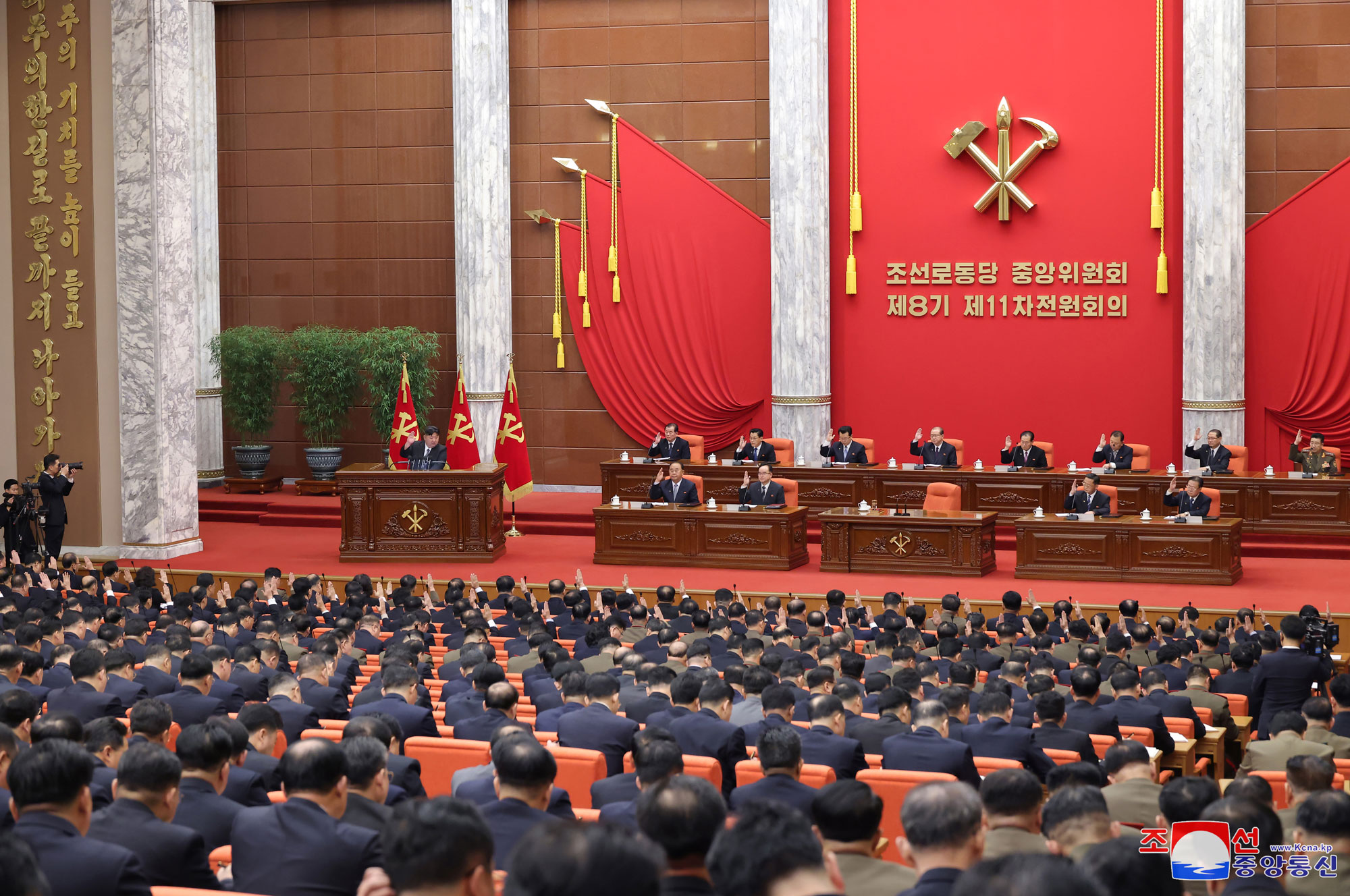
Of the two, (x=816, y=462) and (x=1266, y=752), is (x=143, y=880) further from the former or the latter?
(x=816, y=462)

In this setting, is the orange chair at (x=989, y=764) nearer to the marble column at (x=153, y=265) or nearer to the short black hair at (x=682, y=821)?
the short black hair at (x=682, y=821)

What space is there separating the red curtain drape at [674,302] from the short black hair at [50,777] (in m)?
12.2

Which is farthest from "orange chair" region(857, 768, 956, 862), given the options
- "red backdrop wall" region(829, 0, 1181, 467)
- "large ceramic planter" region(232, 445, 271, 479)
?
"large ceramic planter" region(232, 445, 271, 479)

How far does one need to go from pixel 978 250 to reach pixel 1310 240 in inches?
127

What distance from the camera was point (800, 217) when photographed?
47.8 ft

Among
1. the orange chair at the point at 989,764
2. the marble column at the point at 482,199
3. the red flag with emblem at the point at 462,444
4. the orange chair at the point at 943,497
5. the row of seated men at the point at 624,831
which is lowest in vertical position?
the orange chair at the point at 989,764

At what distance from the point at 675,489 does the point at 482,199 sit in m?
4.92

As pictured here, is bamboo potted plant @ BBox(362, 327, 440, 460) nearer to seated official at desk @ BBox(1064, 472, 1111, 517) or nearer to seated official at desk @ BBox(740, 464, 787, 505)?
seated official at desk @ BBox(740, 464, 787, 505)

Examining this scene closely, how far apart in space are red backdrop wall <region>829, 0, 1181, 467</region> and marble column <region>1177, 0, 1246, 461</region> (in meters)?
0.29

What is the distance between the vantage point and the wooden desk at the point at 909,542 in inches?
438

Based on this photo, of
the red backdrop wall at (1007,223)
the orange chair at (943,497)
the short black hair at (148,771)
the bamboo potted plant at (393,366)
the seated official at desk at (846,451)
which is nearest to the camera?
the short black hair at (148,771)

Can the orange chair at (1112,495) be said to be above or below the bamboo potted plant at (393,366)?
below

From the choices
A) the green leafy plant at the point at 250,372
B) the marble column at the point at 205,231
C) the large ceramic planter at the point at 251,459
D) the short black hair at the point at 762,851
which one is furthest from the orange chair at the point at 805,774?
the marble column at the point at 205,231

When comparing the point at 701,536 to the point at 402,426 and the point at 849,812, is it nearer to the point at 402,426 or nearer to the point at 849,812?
the point at 402,426
